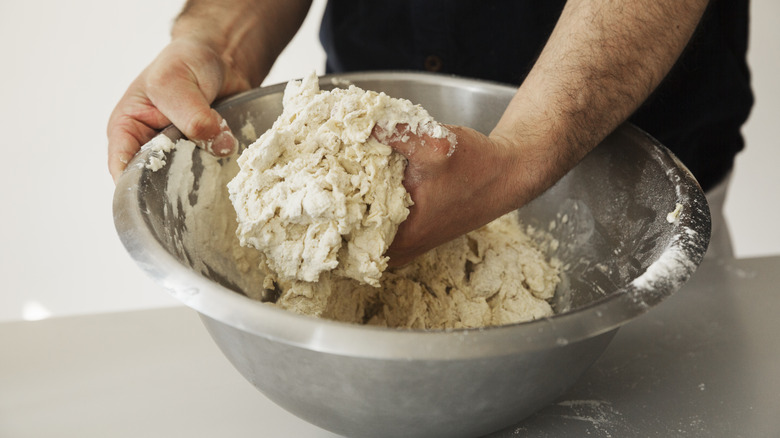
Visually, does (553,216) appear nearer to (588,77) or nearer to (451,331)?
(588,77)

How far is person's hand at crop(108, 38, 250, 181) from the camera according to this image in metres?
0.82

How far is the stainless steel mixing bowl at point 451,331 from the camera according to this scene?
514 mm

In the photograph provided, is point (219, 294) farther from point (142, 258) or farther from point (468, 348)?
point (468, 348)

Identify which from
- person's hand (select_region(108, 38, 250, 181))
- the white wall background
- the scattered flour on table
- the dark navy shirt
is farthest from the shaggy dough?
the white wall background

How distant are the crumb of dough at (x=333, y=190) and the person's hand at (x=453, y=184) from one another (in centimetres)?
1

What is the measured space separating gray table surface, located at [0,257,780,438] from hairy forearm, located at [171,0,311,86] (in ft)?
1.33

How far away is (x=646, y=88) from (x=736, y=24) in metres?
0.41

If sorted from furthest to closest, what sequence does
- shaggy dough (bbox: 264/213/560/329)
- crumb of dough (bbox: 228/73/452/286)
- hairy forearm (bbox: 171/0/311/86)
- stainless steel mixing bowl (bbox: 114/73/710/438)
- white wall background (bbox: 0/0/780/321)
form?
white wall background (bbox: 0/0/780/321)
hairy forearm (bbox: 171/0/311/86)
shaggy dough (bbox: 264/213/560/329)
crumb of dough (bbox: 228/73/452/286)
stainless steel mixing bowl (bbox: 114/73/710/438)

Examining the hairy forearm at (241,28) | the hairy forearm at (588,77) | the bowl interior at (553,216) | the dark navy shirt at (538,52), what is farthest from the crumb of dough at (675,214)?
the hairy forearm at (241,28)

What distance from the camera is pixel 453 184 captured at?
702 millimetres

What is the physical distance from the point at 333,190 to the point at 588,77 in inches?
13.6

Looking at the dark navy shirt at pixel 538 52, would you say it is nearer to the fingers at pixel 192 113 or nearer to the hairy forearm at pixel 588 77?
the hairy forearm at pixel 588 77

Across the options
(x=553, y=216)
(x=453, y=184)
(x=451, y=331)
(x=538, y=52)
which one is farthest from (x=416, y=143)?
(x=538, y=52)

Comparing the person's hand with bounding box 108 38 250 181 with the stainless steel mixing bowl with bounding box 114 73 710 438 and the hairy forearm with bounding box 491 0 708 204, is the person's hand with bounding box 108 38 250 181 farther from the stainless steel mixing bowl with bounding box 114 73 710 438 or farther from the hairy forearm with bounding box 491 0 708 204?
the hairy forearm with bounding box 491 0 708 204
